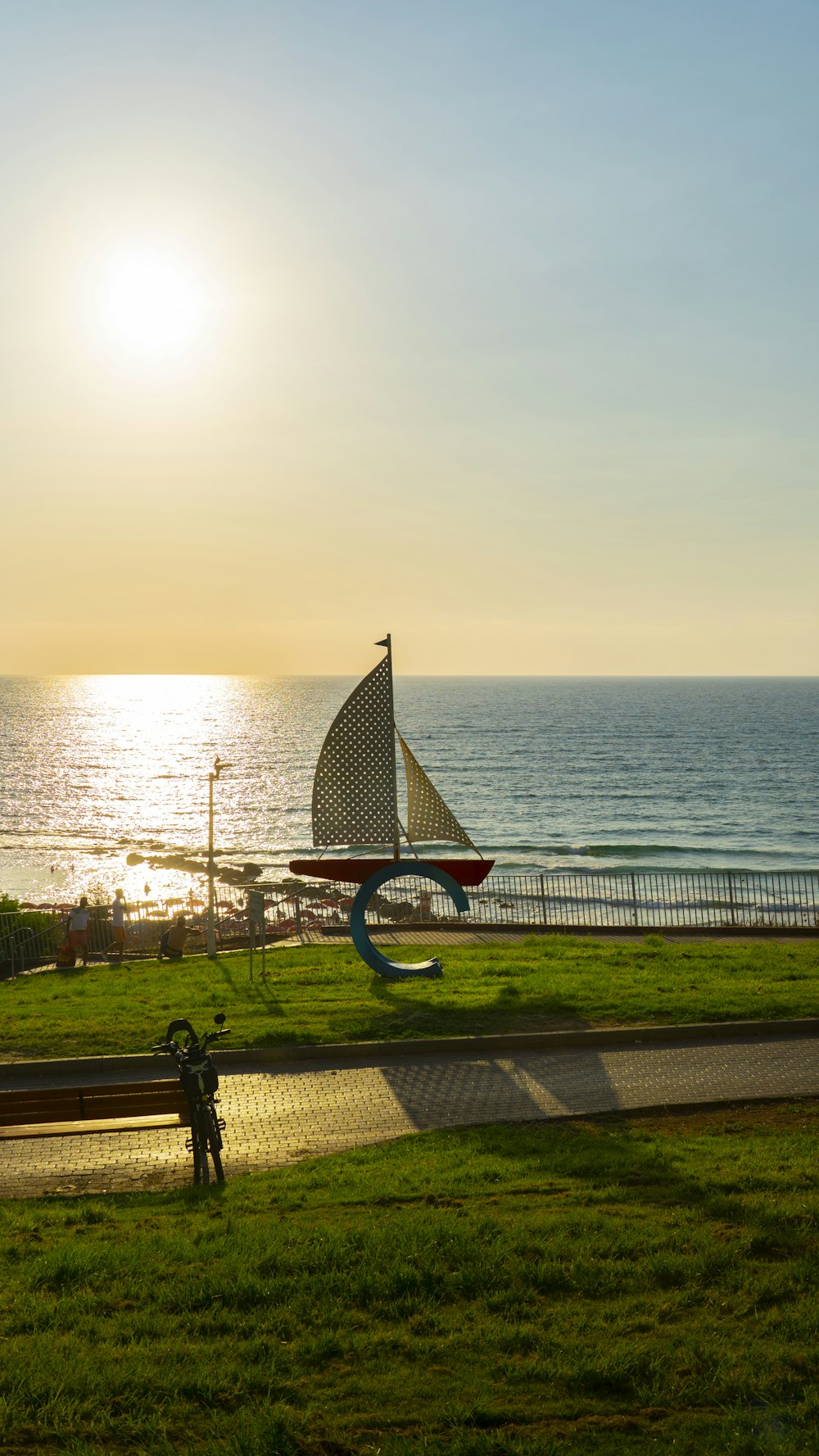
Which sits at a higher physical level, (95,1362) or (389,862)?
(389,862)

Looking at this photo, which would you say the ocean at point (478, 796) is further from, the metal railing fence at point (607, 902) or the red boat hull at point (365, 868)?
the red boat hull at point (365, 868)

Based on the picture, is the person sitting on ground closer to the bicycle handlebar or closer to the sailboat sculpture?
the sailboat sculpture

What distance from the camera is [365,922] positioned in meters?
17.8

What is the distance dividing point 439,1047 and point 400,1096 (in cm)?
180

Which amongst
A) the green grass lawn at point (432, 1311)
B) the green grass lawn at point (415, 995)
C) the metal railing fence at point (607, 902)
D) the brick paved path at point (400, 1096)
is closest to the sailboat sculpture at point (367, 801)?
the green grass lawn at point (415, 995)

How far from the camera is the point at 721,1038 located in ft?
42.7

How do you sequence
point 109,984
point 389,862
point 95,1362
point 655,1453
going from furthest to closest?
point 389,862
point 109,984
point 95,1362
point 655,1453

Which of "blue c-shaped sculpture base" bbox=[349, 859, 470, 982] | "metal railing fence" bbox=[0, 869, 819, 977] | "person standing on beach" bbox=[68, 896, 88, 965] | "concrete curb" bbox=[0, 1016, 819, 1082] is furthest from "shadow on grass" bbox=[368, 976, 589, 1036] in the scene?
"metal railing fence" bbox=[0, 869, 819, 977]

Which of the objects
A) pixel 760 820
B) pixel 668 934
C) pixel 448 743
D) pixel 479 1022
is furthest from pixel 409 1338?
pixel 448 743

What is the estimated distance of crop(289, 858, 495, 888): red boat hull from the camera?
60.9 feet

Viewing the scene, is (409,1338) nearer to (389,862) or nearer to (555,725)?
(389,862)

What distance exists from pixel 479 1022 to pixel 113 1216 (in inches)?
262

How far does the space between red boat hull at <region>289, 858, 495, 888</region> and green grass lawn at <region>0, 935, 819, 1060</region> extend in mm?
1416

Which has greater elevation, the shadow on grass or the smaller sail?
the smaller sail
